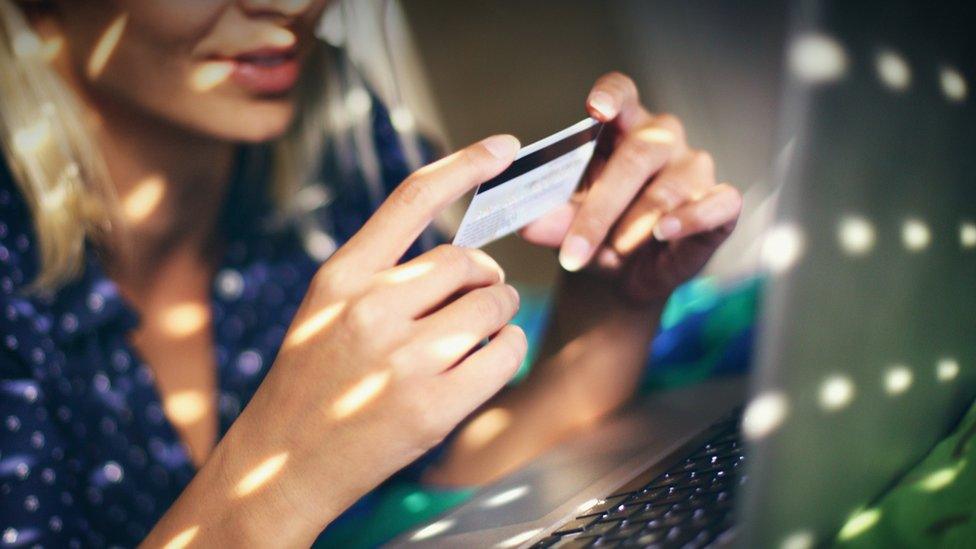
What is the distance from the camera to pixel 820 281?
51 cm

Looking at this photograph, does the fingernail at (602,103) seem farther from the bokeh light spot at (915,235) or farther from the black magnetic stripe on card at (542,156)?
the bokeh light spot at (915,235)

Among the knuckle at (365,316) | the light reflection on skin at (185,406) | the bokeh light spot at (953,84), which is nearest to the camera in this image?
the bokeh light spot at (953,84)

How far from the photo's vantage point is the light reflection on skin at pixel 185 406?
1171 millimetres

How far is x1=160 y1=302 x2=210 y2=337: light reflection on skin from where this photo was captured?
1.23 m

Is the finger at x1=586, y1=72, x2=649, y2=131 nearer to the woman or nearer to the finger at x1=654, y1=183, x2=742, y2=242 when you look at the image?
the woman

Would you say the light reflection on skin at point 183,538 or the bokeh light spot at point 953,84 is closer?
the bokeh light spot at point 953,84

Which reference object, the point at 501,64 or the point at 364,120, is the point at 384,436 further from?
the point at 501,64

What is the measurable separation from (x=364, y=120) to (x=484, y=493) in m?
0.92

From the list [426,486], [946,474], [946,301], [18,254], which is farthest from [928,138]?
[18,254]

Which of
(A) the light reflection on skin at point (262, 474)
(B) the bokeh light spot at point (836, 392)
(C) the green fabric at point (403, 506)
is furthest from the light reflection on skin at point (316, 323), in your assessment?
(B) the bokeh light spot at point (836, 392)

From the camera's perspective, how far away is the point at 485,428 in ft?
3.86

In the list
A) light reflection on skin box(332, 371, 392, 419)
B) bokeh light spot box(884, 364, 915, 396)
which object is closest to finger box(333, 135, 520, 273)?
light reflection on skin box(332, 371, 392, 419)

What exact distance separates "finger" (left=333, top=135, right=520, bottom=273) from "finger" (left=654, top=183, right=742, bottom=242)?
0.32m

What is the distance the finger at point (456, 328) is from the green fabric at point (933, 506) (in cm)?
37
